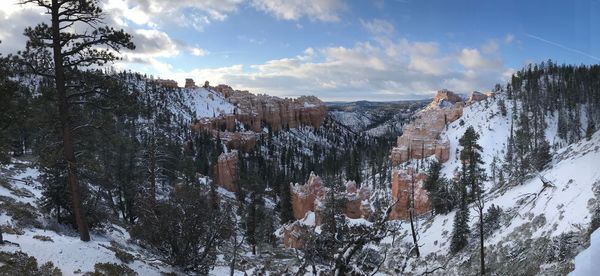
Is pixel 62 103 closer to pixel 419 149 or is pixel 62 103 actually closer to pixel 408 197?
pixel 408 197

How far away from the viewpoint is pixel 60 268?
12336 mm

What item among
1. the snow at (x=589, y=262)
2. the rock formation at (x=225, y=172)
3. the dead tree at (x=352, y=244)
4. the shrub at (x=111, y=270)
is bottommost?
the rock formation at (x=225, y=172)

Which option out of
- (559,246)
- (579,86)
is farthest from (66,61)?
(579,86)

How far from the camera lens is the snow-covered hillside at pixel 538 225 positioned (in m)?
19.5

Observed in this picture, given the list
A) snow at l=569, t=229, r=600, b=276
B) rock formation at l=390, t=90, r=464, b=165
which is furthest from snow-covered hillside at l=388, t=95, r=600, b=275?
rock formation at l=390, t=90, r=464, b=165

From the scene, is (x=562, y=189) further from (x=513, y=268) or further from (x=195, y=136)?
(x=195, y=136)

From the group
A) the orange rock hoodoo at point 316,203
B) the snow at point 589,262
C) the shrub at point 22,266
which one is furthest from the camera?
the orange rock hoodoo at point 316,203

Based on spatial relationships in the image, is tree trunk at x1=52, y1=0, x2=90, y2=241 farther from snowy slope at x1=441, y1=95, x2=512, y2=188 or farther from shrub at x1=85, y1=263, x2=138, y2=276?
snowy slope at x1=441, y1=95, x2=512, y2=188

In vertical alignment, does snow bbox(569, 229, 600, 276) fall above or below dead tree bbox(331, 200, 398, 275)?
above

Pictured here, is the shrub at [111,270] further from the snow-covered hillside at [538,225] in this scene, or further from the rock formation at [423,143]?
the rock formation at [423,143]

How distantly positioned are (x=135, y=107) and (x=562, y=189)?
26.6 meters

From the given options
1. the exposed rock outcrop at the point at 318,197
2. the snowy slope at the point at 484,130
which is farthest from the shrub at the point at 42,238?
the snowy slope at the point at 484,130

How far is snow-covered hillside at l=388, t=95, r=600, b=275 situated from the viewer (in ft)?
64.0

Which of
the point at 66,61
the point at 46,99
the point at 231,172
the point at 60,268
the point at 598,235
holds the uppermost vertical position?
the point at 66,61
